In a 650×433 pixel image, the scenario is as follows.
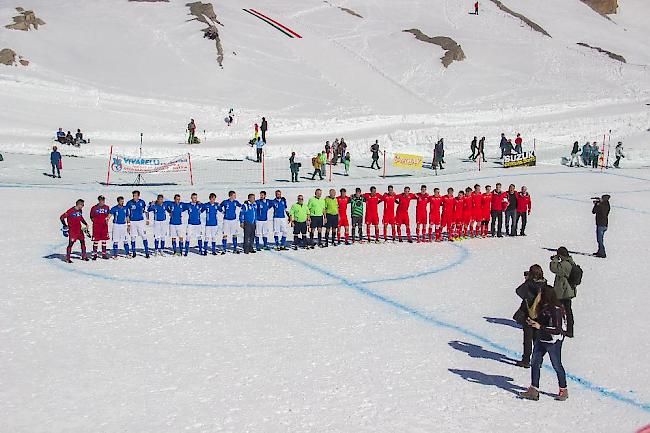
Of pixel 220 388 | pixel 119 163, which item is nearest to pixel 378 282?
pixel 220 388

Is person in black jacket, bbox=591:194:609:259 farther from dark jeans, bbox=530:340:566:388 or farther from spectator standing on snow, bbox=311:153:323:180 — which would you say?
spectator standing on snow, bbox=311:153:323:180

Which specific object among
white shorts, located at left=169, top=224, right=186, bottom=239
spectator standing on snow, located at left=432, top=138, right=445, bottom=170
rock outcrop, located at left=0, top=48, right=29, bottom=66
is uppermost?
rock outcrop, located at left=0, top=48, right=29, bottom=66

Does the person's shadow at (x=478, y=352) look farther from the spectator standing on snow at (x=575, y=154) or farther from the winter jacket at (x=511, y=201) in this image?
the spectator standing on snow at (x=575, y=154)

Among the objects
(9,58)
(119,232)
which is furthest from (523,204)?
(9,58)

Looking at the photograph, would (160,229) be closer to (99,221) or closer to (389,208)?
(99,221)

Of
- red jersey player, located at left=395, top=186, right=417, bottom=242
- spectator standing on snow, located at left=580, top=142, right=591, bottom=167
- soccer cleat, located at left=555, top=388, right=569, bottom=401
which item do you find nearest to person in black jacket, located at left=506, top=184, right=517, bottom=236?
red jersey player, located at left=395, top=186, right=417, bottom=242

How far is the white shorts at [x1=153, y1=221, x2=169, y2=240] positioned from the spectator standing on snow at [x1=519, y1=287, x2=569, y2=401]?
1037cm

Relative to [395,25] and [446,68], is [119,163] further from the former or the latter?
[395,25]

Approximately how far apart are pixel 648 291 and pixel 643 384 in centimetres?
525

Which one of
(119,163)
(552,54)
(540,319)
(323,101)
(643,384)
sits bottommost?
(643,384)

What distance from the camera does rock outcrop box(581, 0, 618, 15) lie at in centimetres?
9144

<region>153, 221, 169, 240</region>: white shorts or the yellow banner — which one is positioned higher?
the yellow banner

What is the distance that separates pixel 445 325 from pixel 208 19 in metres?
47.1

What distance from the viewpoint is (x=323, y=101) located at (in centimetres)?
4691
